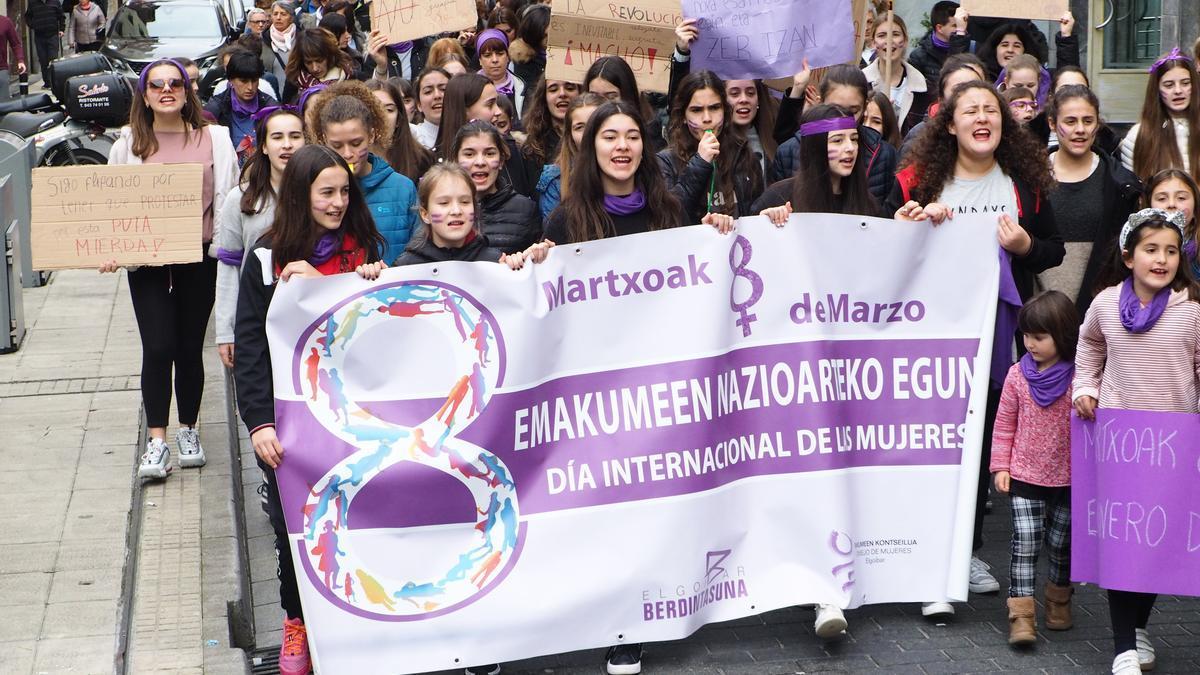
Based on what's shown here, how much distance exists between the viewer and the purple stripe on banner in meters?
5.42

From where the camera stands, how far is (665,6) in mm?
8258

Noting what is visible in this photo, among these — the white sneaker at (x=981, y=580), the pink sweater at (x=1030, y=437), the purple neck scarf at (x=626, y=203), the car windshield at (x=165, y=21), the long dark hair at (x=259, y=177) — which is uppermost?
the car windshield at (x=165, y=21)

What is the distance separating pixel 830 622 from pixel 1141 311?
5.05 ft

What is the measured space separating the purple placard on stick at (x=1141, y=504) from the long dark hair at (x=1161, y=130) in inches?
98.9

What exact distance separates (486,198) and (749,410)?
4.84ft

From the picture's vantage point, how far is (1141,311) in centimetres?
561

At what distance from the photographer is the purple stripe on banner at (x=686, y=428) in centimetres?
542

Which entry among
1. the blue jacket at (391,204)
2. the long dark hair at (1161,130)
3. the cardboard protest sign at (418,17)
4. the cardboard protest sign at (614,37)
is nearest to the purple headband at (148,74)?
the blue jacket at (391,204)

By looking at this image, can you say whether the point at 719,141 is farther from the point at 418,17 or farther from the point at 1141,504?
the point at 418,17

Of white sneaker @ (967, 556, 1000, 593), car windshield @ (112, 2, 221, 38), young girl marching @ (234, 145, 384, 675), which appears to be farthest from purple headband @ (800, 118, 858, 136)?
car windshield @ (112, 2, 221, 38)

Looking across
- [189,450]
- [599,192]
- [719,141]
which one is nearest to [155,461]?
[189,450]

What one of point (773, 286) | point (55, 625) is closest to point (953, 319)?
point (773, 286)

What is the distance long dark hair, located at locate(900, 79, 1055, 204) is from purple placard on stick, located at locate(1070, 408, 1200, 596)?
1.17 metres

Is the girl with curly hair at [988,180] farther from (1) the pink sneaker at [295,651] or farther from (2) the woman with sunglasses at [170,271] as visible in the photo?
(2) the woman with sunglasses at [170,271]
